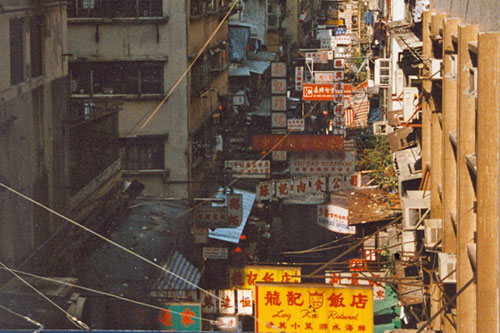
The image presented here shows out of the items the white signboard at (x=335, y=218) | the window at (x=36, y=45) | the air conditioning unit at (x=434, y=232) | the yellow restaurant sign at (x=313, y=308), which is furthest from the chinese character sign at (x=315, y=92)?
the air conditioning unit at (x=434, y=232)

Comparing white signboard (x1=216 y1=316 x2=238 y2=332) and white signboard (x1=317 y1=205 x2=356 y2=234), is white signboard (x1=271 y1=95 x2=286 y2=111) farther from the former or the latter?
white signboard (x1=216 y1=316 x2=238 y2=332)

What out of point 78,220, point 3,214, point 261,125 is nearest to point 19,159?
point 3,214

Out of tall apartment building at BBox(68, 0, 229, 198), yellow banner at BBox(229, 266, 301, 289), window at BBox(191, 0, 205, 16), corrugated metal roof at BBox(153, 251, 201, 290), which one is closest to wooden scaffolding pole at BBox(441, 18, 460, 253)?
yellow banner at BBox(229, 266, 301, 289)

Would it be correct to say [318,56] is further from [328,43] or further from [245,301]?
[245,301]

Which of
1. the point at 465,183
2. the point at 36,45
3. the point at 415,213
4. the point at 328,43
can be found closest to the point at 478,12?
the point at 465,183

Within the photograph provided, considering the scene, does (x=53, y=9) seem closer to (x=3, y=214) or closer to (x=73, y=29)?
(x=73, y=29)

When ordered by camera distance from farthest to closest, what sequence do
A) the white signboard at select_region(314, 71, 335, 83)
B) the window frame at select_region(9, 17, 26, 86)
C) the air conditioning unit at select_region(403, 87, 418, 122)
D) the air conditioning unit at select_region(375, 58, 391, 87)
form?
the white signboard at select_region(314, 71, 335, 83)
the air conditioning unit at select_region(375, 58, 391, 87)
the air conditioning unit at select_region(403, 87, 418, 122)
the window frame at select_region(9, 17, 26, 86)

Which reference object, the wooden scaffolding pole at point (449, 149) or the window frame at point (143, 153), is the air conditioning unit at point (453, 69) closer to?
the wooden scaffolding pole at point (449, 149)
